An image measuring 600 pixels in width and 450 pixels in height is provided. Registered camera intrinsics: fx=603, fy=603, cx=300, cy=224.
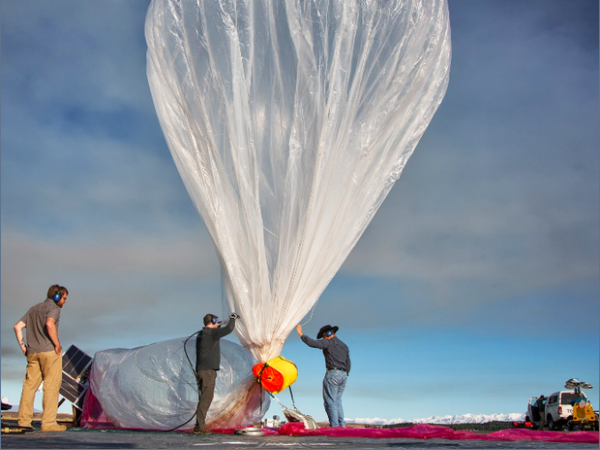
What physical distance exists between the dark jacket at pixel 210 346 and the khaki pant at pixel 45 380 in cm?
182

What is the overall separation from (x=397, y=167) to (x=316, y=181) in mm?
1457

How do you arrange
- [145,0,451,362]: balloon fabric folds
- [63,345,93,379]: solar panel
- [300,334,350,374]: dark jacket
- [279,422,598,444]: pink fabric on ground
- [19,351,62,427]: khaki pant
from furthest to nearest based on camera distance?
[63,345,93,379]: solar panel, [300,334,350,374]: dark jacket, [145,0,451,362]: balloon fabric folds, [19,351,62,427]: khaki pant, [279,422,598,444]: pink fabric on ground

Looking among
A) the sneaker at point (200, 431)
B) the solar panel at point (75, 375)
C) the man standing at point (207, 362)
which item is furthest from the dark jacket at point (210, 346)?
the solar panel at point (75, 375)

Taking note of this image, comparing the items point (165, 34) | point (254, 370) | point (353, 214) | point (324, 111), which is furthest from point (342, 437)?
point (165, 34)

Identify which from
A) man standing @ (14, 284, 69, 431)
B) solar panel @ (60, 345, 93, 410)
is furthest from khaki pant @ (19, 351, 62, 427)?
solar panel @ (60, 345, 93, 410)

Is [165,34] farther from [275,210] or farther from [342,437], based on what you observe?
[342,437]

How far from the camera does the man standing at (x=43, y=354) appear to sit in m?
7.73

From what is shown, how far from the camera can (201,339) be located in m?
8.33

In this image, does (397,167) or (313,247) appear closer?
(313,247)

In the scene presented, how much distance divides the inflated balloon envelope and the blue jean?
130 cm

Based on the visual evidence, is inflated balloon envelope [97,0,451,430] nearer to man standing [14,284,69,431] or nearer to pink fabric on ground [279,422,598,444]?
pink fabric on ground [279,422,598,444]

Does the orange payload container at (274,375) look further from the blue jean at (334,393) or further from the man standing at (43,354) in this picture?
the man standing at (43,354)

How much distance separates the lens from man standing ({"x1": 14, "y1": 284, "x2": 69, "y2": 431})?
7.73 m

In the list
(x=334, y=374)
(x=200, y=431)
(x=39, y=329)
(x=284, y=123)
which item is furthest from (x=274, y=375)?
(x=284, y=123)
